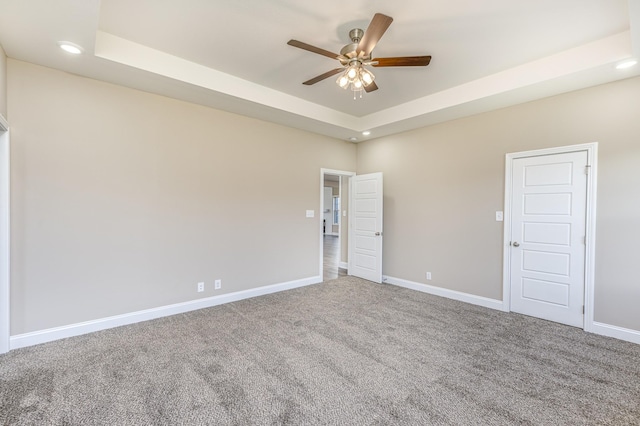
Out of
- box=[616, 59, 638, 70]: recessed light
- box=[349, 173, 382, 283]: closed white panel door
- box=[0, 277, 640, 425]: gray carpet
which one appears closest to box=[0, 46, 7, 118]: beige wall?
box=[0, 277, 640, 425]: gray carpet

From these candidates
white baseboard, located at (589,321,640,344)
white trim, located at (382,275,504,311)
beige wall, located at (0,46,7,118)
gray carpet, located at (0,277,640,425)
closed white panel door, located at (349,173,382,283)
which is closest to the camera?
gray carpet, located at (0,277,640,425)

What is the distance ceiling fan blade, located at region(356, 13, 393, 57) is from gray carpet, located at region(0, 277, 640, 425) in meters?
2.70

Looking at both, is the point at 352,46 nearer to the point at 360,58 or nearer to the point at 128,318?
the point at 360,58

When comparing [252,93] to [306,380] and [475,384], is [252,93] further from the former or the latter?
[475,384]

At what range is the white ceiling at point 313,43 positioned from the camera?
230 centimetres

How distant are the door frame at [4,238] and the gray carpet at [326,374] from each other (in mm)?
249

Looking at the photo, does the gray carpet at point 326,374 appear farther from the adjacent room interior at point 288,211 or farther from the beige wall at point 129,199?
the beige wall at point 129,199

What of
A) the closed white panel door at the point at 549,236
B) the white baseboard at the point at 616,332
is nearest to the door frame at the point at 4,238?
the closed white panel door at the point at 549,236

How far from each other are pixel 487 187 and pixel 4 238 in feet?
18.3

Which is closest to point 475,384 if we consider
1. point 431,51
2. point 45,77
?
point 431,51

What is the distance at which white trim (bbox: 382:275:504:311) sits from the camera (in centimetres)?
400

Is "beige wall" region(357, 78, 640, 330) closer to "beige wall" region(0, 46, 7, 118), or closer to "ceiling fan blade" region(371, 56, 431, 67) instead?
"ceiling fan blade" region(371, 56, 431, 67)

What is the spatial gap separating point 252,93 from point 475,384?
3.92m

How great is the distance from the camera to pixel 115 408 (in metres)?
1.95
